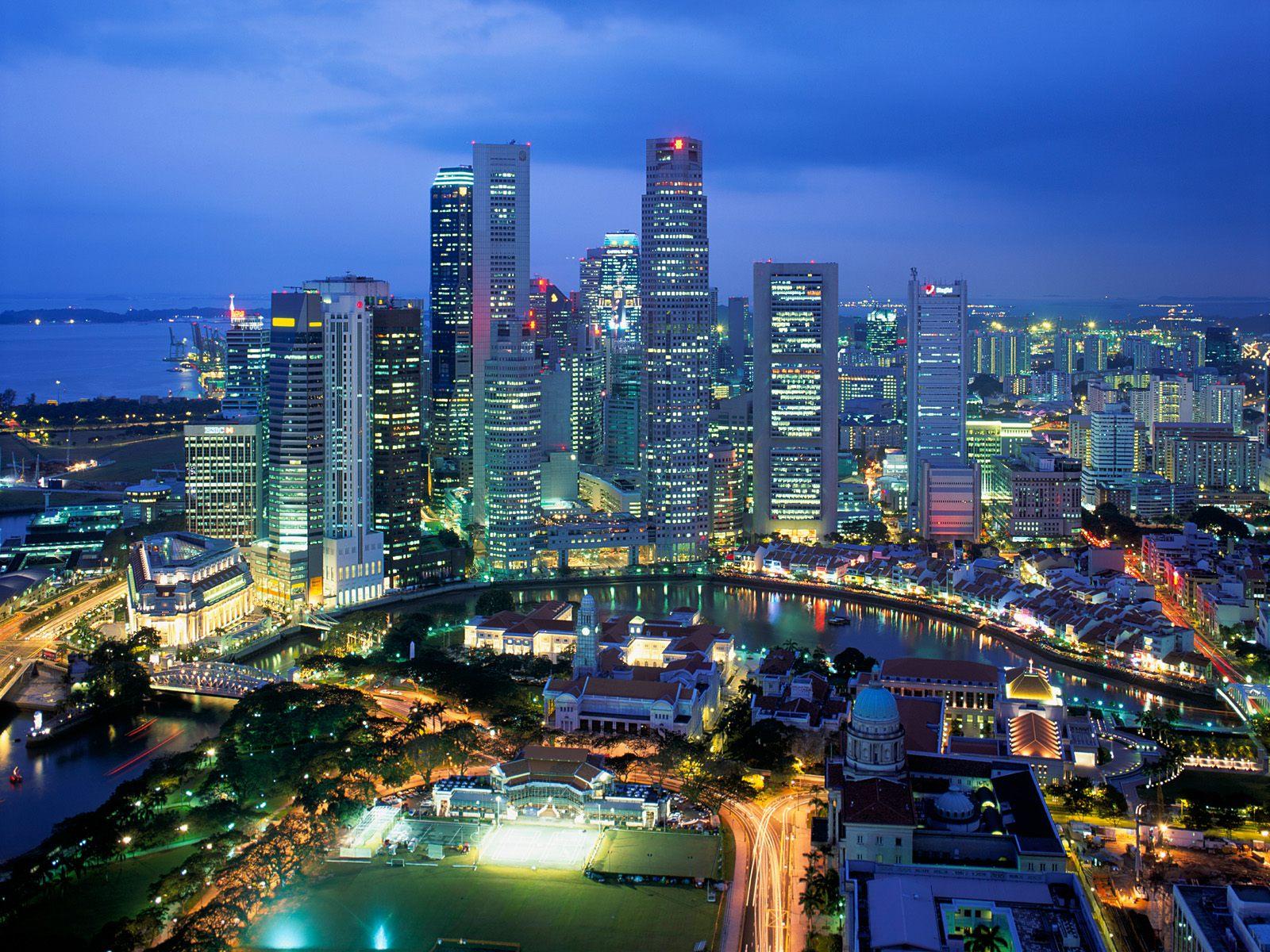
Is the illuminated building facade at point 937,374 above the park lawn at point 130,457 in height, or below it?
above

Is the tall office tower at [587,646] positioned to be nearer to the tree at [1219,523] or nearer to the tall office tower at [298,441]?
the tall office tower at [298,441]

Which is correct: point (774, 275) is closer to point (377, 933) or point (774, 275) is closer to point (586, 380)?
point (586, 380)

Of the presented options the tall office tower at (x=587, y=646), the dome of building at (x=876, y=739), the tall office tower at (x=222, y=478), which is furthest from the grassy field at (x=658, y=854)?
the tall office tower at (x=222, y=478)

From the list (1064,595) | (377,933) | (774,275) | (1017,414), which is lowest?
(377,933)

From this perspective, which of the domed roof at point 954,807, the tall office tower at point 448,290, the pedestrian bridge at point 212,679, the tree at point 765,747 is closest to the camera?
the domed roof at point 954,807

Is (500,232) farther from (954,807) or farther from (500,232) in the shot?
(954,807)

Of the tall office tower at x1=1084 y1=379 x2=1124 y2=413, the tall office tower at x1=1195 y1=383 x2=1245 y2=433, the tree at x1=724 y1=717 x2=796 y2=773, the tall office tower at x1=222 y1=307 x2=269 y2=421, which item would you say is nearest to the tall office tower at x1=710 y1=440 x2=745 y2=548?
the tall office tower at x1=222 y1=307 x2=269 y2=421

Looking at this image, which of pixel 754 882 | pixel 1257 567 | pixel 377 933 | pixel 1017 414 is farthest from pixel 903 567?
pixel 1017 414
